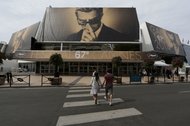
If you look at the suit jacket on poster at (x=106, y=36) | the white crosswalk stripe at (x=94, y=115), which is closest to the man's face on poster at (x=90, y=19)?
the suit jacket on poster at (x=106, y=36)

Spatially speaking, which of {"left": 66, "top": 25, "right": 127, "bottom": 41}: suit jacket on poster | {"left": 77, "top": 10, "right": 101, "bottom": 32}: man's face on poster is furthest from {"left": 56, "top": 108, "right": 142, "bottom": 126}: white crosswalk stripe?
{"left": 77, "top": 10, "right": 101, "bottom": 32}: man's face on poster

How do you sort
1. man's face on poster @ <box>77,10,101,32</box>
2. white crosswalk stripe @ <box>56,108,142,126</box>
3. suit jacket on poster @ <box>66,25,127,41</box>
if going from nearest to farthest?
1. white crosswalk stripe @ <box>56,108,142,126</box>
2. suit jacket on poster @ <box>66,25,127,41</box>
3. man's face on poster @ <box>77,10,101,32</box>

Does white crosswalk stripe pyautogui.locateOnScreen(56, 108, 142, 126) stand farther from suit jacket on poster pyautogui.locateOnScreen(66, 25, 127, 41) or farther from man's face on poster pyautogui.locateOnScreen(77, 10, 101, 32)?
man's face on poster pyautogui.locateOnScreen(77, 10, 101, 32)

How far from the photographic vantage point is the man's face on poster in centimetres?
7350

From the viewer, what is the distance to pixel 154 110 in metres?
13.0

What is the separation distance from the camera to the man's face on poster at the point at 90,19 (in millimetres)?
73500

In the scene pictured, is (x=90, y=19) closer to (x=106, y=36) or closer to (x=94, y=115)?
(x=106, y=36)

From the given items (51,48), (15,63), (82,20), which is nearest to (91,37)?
(82,20)

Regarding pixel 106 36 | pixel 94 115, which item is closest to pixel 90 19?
pixel 106 36

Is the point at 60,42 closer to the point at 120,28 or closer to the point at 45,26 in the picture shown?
the point at 45,26

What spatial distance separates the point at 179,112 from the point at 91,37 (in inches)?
2404

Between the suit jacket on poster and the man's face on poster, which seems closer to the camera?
the suit jacket on poster

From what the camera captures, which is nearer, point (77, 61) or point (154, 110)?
point (154, 110)

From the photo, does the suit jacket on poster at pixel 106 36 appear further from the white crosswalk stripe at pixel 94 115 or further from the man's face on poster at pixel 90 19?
the white crosswalk stripe at pixel 94 115
